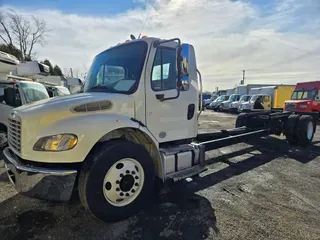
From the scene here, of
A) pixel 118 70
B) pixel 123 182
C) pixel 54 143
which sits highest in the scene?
pixel 118 70

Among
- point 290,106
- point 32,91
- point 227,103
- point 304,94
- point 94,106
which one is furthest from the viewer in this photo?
point 227,103

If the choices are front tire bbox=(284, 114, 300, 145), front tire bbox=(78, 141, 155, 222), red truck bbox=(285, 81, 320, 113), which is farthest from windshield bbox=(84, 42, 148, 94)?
red truck bbox=(285, 81, 320, 113)

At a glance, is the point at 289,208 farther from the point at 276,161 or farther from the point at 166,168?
the point at 276,161

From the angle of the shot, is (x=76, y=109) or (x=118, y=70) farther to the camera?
(x=118, y=70)

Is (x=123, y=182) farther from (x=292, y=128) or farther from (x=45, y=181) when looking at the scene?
(x=292, y=128)

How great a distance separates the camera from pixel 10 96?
7.12 m

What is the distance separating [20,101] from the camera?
7152 millimetres

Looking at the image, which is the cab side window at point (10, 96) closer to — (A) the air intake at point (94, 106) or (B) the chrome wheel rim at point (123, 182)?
(A) the air intake at point (94, 106)

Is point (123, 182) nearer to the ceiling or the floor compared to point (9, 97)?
nearer to the floor

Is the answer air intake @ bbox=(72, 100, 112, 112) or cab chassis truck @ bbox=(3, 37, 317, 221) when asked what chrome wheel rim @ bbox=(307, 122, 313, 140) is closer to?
cab chassis truck @ bbox=(3, 37, 317, 221)

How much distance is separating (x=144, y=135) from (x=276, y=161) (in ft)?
14.4

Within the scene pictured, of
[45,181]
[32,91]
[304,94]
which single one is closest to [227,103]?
[304,94]

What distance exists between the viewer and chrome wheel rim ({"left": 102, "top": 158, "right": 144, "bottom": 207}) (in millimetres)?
3010

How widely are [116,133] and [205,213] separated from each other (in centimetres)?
176
